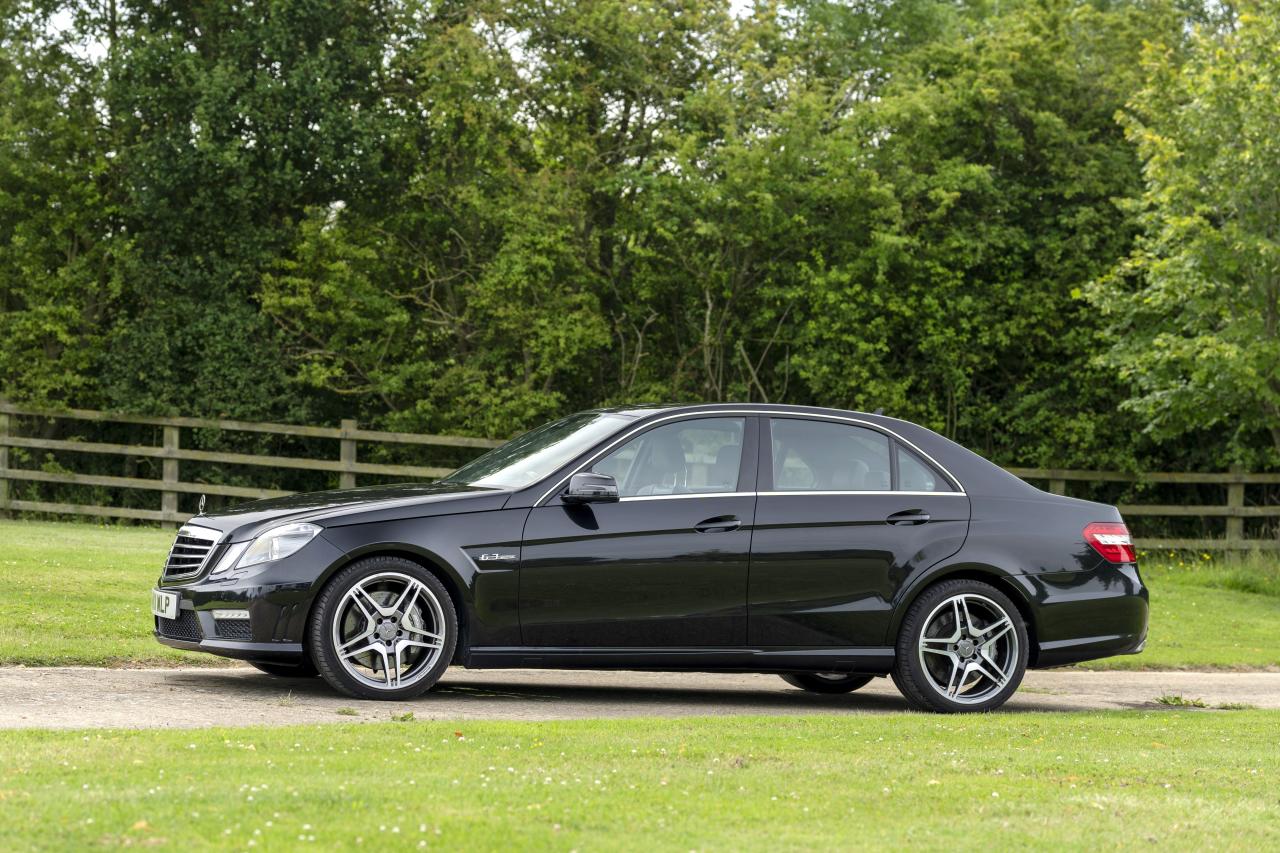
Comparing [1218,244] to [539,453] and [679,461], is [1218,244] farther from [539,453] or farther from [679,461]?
[539,453]

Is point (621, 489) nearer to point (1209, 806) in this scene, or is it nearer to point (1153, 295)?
point (1209, 806)

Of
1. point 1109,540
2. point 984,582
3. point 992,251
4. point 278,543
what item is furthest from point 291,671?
point 992,251

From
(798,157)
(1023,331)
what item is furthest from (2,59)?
(1023,331)

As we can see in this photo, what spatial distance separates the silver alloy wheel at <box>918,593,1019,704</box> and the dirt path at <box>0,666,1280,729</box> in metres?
0.50

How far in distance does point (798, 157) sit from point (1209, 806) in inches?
793

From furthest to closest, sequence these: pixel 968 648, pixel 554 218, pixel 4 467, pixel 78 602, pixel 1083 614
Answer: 1. pixel 554 218
2. pixel 4 467
3. pixel 78 602
4. pixel 1083 614
5. pixel 968 648

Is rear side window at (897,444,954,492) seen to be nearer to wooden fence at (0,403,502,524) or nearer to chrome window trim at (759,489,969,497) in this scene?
chrome window trim at (759,489,969,497)

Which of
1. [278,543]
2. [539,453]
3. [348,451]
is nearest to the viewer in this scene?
[278,543]

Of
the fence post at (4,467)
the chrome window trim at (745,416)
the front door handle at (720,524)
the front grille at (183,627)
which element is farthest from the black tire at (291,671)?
the fence post at (4,467)

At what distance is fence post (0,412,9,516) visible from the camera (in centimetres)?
2456

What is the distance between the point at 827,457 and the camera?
389 inches

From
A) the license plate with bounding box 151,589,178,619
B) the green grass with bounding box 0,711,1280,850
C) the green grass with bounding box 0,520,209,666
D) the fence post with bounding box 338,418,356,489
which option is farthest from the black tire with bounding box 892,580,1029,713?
the fence post with bounding box 338,418,356,489

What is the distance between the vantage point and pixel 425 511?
9000 millimetres

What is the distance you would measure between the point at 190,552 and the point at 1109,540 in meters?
5.49
